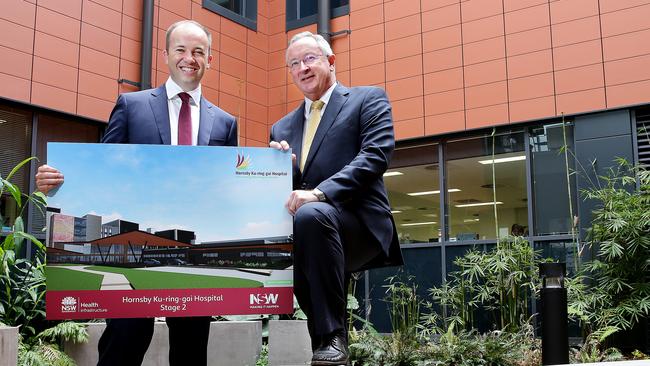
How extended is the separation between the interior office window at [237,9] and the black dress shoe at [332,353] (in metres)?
8.09

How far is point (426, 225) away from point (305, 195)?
6.96 meters

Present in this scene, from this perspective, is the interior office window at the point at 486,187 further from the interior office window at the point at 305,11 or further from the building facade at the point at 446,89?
the interior office window at the point at 305,11

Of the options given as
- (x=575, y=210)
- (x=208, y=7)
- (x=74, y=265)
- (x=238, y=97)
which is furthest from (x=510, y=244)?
(x=74, y=265)

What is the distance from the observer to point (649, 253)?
21.0ft

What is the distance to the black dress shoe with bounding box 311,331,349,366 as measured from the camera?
173cm


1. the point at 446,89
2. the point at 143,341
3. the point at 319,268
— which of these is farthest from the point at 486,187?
the point at 319,268

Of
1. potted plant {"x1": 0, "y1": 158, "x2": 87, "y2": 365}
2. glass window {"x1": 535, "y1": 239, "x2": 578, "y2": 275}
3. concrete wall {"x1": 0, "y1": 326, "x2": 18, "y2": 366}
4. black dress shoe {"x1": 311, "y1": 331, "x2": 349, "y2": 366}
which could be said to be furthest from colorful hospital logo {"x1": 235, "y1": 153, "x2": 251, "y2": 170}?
glass window {"x1": 535, "y1": 239, "x2": 578, "y2": 275}

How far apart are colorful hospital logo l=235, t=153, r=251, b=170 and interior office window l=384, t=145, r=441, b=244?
6.85 m

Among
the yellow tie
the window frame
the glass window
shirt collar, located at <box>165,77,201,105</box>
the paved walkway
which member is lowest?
the paved walkway

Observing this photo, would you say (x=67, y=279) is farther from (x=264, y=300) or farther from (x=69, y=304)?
(x=264, y=300)

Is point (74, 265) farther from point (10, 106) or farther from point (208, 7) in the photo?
point (208, 7)

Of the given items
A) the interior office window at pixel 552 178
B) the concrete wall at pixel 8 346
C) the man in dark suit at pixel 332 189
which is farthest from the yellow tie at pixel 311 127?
the interior office window at pixel 552 178

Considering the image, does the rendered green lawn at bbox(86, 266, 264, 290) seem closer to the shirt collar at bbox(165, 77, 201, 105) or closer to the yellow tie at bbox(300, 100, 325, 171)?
the yellow tie at bbox(300, 100, 325, 171)

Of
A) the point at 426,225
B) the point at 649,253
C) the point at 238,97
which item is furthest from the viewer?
the point at 238,97
